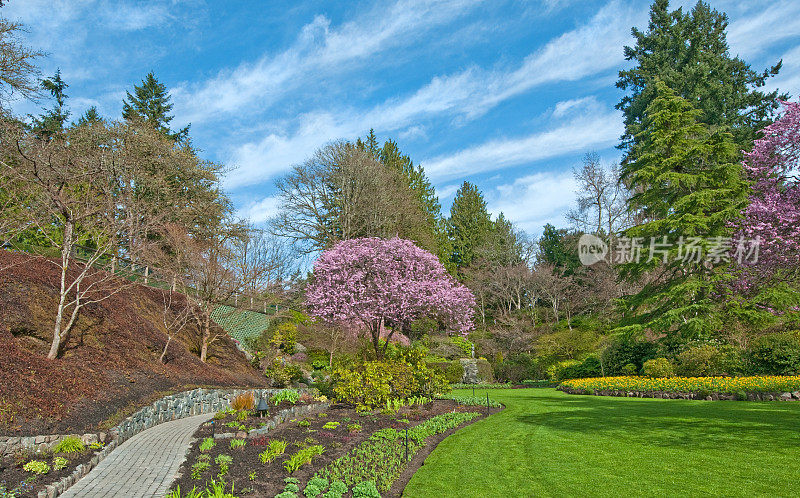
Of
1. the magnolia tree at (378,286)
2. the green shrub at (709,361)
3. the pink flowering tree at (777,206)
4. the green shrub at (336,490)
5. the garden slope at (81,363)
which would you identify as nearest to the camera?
the green shrub at (336,490)

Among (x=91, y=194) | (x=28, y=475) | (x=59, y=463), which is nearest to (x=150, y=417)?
(x=59, y=463)

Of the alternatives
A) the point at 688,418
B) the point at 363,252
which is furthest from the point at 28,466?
the point at 688,418

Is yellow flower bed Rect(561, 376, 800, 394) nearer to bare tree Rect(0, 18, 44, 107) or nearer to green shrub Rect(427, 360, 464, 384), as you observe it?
green shrub Rect(427, 360, 464, 384)

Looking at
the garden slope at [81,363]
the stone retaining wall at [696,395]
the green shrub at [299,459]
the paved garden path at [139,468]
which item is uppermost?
the garden slope at [81,363]

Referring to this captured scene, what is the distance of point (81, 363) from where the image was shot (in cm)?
958

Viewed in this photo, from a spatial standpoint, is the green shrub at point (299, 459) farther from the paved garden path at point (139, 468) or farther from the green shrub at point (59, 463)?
the green shrub at point (59, 463)

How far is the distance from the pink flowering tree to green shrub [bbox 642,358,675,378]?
15.4ft

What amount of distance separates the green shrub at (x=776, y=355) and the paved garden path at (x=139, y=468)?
15713mm

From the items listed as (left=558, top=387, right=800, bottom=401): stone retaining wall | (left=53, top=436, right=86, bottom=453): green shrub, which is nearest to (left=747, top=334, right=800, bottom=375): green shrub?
(left=558, top=387, right=800, bottom=401): stone retaining wall

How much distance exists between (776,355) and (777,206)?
5.83 meters

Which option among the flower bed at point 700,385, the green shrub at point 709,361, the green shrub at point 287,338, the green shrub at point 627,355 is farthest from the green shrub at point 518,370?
the green shrub at point 287,338

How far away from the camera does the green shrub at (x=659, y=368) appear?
15.7m

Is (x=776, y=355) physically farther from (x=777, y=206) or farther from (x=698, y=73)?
(x=698, y=73)

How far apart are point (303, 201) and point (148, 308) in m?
13.7
